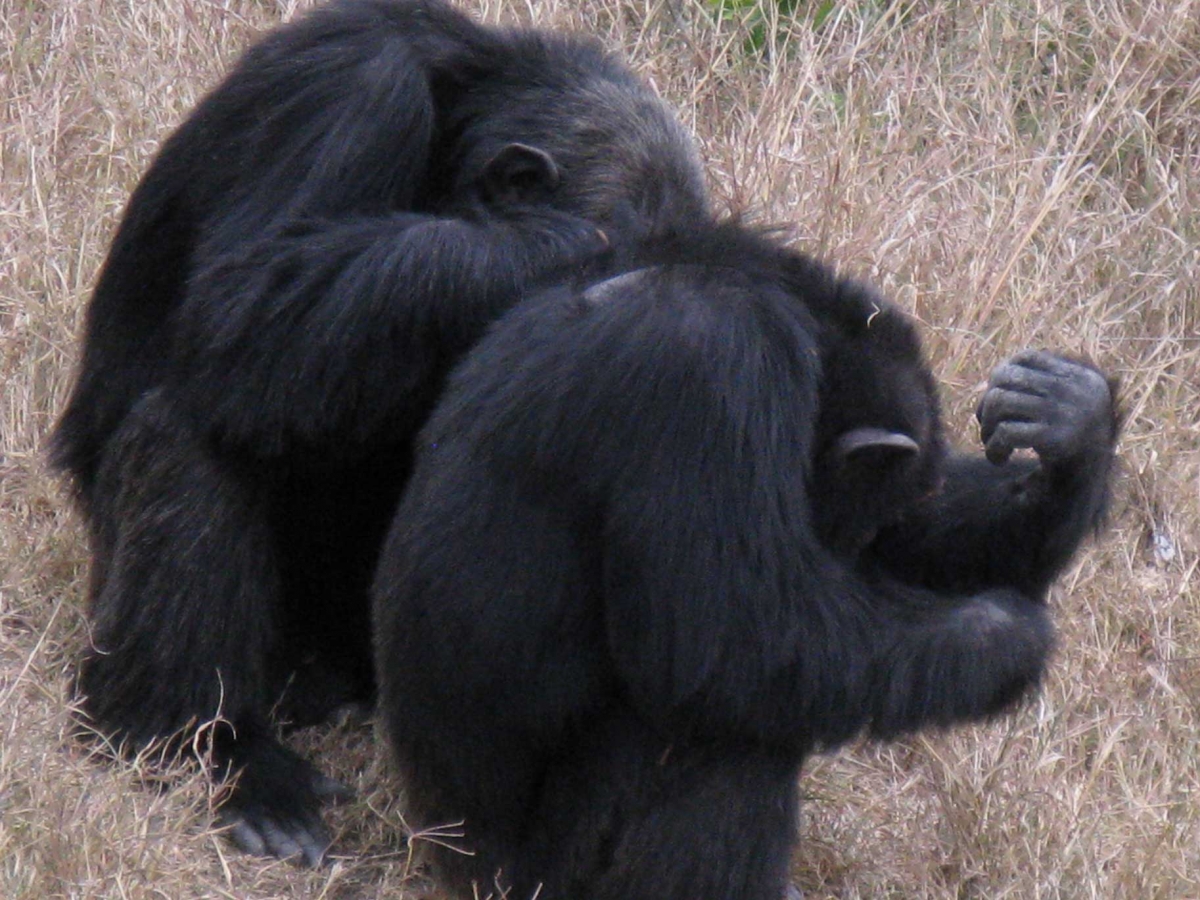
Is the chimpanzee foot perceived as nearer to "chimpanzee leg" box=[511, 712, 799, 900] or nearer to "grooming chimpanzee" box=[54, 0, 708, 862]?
"grooming chimpanzee" box=[54, 0, 708, 862]

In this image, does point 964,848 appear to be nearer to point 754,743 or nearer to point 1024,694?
point 1024,694

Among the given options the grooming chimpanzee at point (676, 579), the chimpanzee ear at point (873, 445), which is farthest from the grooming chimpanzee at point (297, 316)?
the chimpanzee ear at point (873, 445)

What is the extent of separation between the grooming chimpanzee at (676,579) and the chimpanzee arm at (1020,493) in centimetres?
1

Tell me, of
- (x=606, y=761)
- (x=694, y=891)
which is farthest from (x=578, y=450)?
(x=694, y=891)

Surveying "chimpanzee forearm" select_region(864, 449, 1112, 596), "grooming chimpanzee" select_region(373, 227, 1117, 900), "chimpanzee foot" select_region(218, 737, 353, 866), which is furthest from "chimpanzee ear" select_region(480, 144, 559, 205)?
"chimpanzee foot" select_region(218, 737, 353, 866)

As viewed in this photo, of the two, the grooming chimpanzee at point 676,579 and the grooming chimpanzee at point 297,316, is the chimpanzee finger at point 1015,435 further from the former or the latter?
the grooming chimpanzee at point 297,316

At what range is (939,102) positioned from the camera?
635cm

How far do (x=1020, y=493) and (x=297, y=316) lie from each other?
165cm

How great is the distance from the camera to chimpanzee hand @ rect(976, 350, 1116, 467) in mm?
3830

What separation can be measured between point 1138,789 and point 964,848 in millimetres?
528

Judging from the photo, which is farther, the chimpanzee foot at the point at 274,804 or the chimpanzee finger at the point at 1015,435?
the chimpanzee foot at the point at 274,804

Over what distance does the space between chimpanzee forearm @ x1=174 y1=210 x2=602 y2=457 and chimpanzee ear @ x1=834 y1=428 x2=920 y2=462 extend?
0.85 meters

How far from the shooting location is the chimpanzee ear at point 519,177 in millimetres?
4504

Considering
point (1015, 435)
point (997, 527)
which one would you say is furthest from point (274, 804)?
point (1015, 435)
